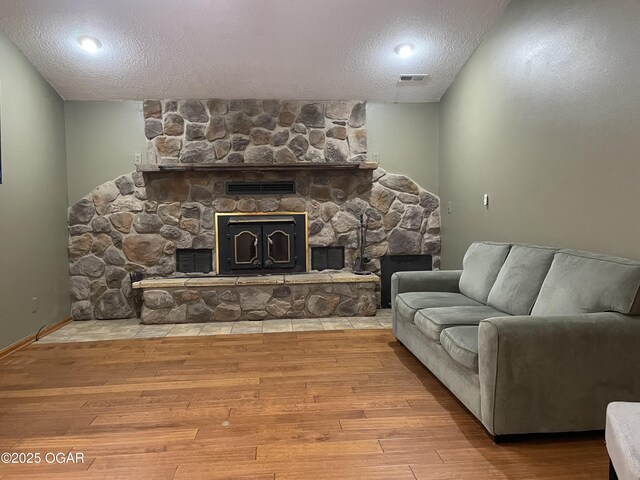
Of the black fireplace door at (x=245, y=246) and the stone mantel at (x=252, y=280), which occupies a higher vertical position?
the black fireplace door at (x=245, y=246)

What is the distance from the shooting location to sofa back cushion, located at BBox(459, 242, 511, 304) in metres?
3.22

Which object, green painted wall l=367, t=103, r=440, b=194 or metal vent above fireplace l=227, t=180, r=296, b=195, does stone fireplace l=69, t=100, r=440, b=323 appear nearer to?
metal vent above fireplace l=227, t=180, r=296, b=195

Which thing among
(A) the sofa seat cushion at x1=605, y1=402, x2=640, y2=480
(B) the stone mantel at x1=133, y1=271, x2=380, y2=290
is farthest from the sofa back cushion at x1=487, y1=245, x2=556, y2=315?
(B) the stone mantel at x1=133, y1=271, x2=380, y2=290

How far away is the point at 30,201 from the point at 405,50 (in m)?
3.90

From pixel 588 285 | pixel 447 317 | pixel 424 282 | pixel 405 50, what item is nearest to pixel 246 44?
pixel 405 50

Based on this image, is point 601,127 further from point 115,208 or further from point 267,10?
point 115,208

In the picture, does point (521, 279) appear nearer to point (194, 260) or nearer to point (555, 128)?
point (555, 128)

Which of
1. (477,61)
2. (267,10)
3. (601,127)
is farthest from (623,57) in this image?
(267,10)

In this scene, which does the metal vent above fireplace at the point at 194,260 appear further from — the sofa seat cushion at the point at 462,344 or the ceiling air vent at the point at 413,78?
the sofa seat cushion at the point at 462,344

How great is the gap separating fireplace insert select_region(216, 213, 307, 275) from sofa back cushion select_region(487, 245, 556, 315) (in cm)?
261

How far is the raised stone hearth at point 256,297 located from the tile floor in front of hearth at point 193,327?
0.35 feet

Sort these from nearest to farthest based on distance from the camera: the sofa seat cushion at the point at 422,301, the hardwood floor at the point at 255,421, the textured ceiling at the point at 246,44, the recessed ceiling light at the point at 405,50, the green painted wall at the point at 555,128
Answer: the hardwood floor at the point at 255,421
the green painted wall at the point at 555,128
the sofa seat cushion at the point at 422,301
the textured ceiling at the point at 246,44
the recessed ceiling light at the point at 405,50

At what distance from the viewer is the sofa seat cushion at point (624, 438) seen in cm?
120

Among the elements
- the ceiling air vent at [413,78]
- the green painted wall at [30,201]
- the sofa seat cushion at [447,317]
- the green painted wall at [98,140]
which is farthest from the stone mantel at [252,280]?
the ceiling air vent at [413,78]
